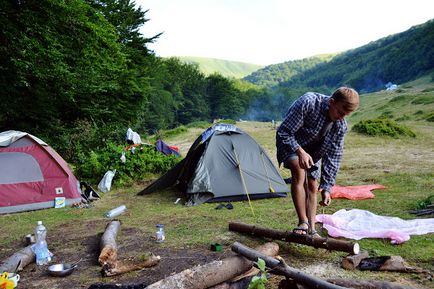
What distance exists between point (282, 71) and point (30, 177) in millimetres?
182138

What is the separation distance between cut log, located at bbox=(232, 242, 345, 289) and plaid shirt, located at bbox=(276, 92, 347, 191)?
1157 millimetres

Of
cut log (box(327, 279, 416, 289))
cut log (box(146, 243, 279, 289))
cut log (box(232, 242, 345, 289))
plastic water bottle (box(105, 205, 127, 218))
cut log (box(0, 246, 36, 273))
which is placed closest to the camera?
cut log (box(232, 242, 345, 289))

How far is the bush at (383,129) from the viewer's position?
16.8m

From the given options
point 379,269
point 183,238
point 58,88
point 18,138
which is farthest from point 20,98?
point 379,269

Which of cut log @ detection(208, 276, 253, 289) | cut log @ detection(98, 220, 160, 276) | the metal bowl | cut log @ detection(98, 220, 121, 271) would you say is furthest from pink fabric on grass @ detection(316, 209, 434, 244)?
the metal bowl

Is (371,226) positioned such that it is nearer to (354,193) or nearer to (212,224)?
(212,224)

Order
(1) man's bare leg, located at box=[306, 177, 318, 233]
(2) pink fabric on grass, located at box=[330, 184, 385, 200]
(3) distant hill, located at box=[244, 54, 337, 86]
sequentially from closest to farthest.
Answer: (1) man's bare leg, located at box=[306, 177, 318, 233], (2) pink fabric on grass, located at box=[330, 184, 385, 200], (3) distant hill, located at box=[244, 54, 337, 86]

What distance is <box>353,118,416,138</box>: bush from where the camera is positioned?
A: 1683 cm

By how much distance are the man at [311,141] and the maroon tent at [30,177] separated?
5477mm

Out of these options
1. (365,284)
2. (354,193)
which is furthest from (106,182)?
(365,284)

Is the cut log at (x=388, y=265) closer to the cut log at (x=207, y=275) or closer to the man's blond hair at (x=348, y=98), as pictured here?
the cut log at (x=207, y=275)

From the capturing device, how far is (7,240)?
531cm

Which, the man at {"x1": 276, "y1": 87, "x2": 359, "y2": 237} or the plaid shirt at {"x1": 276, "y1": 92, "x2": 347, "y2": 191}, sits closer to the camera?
the man at {"x1": 276, "y1": 87, "x2": 359, "y2": 237}

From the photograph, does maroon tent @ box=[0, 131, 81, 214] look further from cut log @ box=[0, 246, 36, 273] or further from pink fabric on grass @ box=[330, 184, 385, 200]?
pink fabric on grass @ box=[330, 184, 385, 200]
